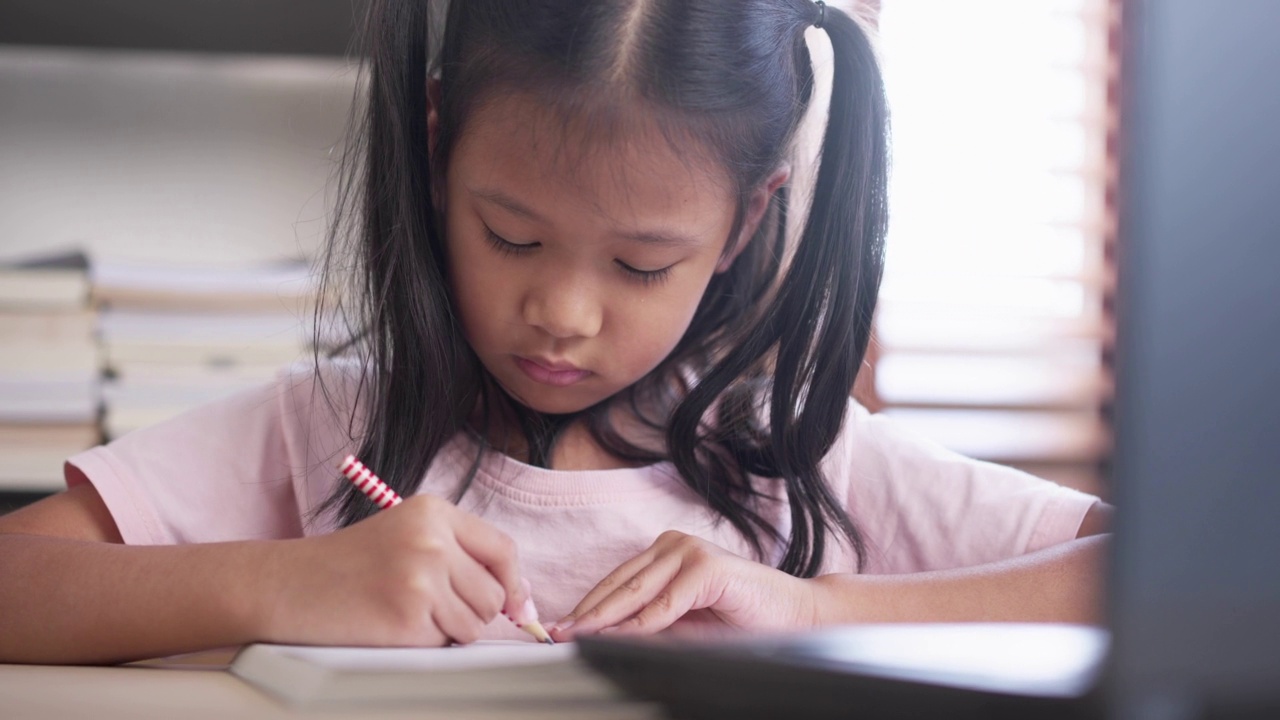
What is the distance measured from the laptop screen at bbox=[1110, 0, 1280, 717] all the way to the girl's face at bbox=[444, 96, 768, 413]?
0.45 metres

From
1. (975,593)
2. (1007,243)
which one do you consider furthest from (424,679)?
(1007,243)

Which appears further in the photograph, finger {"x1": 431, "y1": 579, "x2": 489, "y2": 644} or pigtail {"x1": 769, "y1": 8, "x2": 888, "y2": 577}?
pigtail {"x1": 769, "y1": 8, "x2": 888, "y2": 577}

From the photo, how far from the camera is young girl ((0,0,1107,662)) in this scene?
0.55 m

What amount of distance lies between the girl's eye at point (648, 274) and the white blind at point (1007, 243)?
3.57 ft

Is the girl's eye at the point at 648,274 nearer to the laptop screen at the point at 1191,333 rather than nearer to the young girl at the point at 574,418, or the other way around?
the young girl at the point at 574,418

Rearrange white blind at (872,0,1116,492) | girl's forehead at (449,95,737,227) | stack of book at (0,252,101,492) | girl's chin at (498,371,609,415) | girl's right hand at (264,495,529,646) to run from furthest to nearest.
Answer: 1. white blind at (872,0,1116,492)
2. stack of book at (0,252,101,492)
3. girl's chin at (498,371,609,415)
4. girl's forehead at (449,95,737,227)
5. girl's right hand at (264,495,529,646)

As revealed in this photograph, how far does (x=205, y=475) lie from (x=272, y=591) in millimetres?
284

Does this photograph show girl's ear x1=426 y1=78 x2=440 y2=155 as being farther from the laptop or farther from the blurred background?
the laptop

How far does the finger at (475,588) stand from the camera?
52 centimetres

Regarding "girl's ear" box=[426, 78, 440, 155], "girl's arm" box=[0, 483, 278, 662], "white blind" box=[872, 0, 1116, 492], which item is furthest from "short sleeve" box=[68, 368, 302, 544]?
"white blind" box=[872, 0, 1116, 492]

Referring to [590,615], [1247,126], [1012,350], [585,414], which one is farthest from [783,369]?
[1012,350]

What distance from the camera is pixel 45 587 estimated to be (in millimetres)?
577

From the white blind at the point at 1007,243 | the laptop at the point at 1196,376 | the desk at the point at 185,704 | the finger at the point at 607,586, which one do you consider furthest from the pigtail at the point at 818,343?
the white blind at the point at 1007,243

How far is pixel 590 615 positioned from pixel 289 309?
0.66 m
